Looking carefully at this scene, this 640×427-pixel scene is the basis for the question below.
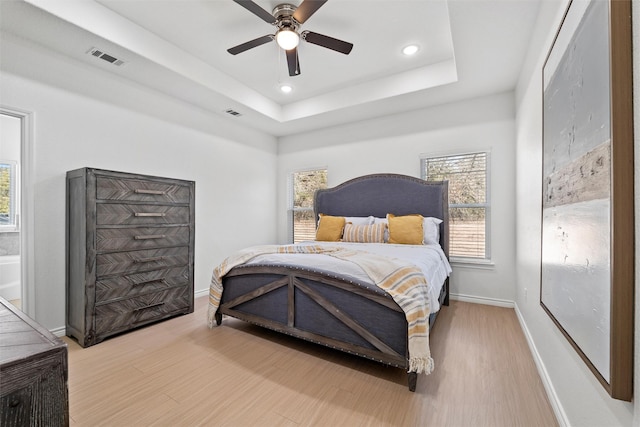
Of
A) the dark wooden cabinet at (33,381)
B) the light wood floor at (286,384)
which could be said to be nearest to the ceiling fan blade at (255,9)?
the dark wooden cabinet at (33,381)

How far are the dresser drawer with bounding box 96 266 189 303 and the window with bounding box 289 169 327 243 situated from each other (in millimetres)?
2387

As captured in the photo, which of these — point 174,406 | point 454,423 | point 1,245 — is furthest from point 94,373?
point 1,245

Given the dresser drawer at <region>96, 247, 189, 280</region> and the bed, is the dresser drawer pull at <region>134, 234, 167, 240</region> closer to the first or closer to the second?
the dresser drawer at <region>96, 247, 189, 280</region>

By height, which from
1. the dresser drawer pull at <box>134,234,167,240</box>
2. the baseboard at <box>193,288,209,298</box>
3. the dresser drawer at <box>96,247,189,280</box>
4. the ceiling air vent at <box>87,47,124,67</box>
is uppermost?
the ceiling air vent at <box>87,47,124,67</box>

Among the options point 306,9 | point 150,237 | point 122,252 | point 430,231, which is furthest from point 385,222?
point 122,252

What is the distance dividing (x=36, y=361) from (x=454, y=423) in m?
1.87

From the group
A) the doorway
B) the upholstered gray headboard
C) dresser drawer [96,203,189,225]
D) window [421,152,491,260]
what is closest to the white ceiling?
window [421,152,491,260]

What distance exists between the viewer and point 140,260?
2.89m

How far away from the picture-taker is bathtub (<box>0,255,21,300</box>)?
3852 millimetres

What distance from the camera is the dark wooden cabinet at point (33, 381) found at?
0.52m

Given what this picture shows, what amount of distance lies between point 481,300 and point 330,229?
7.13 ft

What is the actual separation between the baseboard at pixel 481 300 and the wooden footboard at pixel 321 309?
2.31 m

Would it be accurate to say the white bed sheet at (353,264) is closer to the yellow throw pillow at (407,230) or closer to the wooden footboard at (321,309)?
the wooden footboard at (321,309)

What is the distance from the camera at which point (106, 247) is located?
265 centimetres
